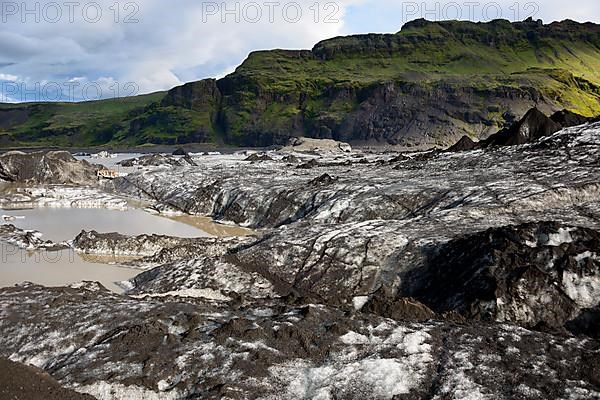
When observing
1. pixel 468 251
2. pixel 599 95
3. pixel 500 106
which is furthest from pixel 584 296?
pixel 599 95

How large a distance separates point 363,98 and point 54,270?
418ft

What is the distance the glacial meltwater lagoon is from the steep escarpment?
9165 centimetres

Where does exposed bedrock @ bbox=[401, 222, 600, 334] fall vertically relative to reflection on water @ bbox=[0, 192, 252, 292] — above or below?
above

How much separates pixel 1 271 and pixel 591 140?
81.2ft

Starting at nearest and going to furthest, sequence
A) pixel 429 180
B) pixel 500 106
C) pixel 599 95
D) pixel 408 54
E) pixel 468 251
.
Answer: pixel 468 251 → pixel 429 180 → pixel 500 106 → pixel 599 95 → pixel 408 54

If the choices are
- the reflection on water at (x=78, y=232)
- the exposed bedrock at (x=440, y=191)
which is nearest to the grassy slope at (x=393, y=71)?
the exposed bedrock at (x=440, y=191)

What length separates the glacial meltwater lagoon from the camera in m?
16.1

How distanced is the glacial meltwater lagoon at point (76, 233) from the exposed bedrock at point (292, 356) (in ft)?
22.9

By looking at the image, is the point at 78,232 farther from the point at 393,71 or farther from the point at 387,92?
the point at 393,71

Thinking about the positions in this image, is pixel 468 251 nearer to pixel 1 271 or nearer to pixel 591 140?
pixel 1 271

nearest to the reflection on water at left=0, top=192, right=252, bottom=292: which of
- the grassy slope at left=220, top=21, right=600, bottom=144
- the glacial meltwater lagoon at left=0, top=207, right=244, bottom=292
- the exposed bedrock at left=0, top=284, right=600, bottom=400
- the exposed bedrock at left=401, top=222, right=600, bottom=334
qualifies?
the glacial meltwater lagoon at left=0, top=207, right=244, bottom=292

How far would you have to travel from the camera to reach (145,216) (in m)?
29.0

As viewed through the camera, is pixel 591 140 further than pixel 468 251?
Yes

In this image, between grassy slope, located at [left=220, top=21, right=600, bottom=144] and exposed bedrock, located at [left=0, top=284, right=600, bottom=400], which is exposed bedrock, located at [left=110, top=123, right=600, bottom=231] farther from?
grassy slope, located at [left=220, top=21, right=600, bottom=144]
